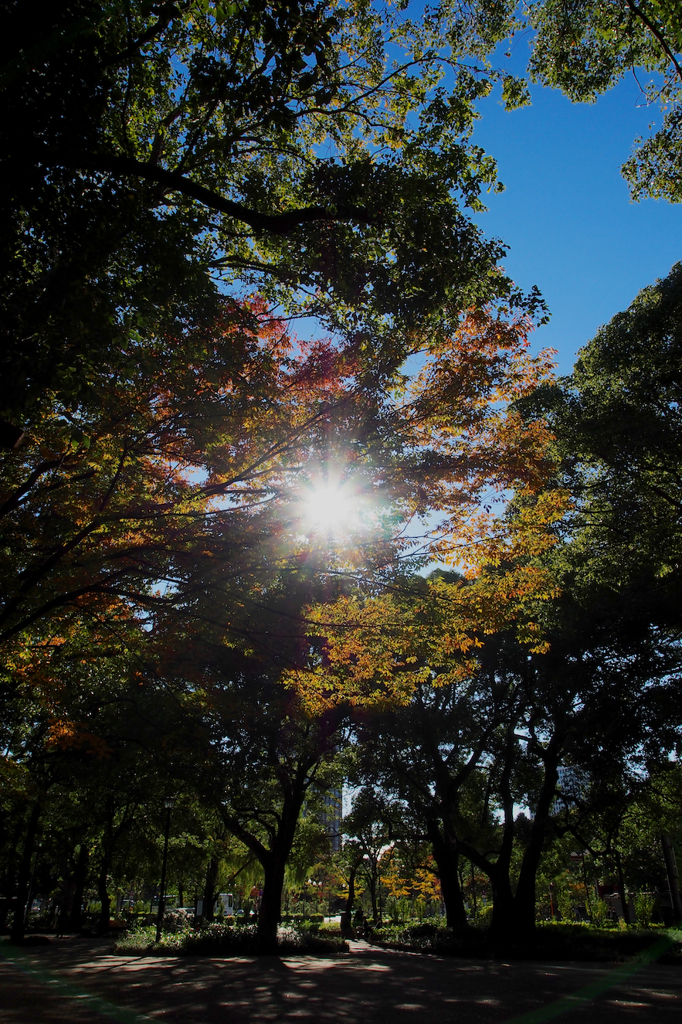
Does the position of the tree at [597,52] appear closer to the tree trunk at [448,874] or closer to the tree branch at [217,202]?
the tree branch at [217,202]

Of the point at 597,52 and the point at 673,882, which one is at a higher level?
the point at 597,52

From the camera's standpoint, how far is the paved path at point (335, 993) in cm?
652

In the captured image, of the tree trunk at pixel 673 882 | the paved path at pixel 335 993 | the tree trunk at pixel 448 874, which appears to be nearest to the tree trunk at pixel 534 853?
the tree trunk at pixel 448 874

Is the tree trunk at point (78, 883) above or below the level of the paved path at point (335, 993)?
below

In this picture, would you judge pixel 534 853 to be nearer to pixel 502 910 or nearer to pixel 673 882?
pixel 502 910

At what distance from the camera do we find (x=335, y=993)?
836cm

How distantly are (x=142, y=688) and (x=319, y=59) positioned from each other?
10.9m

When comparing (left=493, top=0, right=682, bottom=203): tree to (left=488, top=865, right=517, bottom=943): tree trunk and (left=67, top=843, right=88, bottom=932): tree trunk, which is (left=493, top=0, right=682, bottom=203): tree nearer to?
(left=488, top=865, right=517, bottom=943): tree trunk

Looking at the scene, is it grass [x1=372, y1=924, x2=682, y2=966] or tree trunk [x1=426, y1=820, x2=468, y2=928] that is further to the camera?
tree trunk [x1=426, y1=820, x2=468, y2=928]

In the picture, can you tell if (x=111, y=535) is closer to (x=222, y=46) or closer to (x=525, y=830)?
(x=222, y=46)

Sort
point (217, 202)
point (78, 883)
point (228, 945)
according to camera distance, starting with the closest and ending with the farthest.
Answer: point (217, 202) → point (228, 945) → point (78, 883)

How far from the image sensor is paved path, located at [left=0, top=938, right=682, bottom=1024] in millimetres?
6516

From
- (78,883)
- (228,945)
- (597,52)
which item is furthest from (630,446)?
(78,883)

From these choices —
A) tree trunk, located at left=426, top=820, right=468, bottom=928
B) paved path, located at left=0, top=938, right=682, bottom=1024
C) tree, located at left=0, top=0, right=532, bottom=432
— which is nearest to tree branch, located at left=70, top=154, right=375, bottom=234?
tree, located at left=0, top=0, right=532, bottom=432
